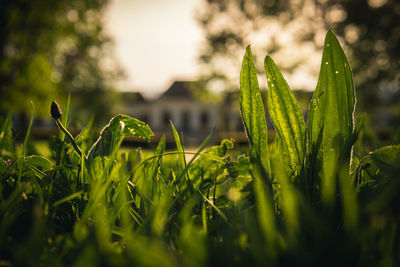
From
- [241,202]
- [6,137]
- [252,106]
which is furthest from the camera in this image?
[6,137]

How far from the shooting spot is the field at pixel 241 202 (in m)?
0.31

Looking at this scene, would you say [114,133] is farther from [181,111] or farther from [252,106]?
[181,111]

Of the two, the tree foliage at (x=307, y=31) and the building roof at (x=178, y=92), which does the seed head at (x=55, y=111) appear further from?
the building roof at (x=178, y=92)

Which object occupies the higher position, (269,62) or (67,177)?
(269,62)

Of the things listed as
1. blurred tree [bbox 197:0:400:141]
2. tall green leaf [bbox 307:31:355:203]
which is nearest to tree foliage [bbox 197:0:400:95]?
blurred tree [bbox 197:0:400:141]

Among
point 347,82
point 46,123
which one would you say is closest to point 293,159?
point 347,82

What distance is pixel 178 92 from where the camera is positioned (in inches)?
1709

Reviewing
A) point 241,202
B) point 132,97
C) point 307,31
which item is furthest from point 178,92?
point 241,202

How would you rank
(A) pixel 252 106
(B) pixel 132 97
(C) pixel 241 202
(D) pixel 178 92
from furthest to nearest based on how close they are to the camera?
(D) pixel 178 92
(B) pixel 132 97
(A) pixel 252 106
(C) pixel 241 202

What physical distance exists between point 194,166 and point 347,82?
36 cm

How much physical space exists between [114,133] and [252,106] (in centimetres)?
29

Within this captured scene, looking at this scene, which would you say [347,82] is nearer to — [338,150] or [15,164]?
[338,150]

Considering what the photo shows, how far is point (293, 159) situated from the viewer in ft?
2.03

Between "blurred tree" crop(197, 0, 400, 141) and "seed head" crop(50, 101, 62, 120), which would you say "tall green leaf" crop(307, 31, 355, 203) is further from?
"blurred tree" crop(197, 0, 400, 141)
